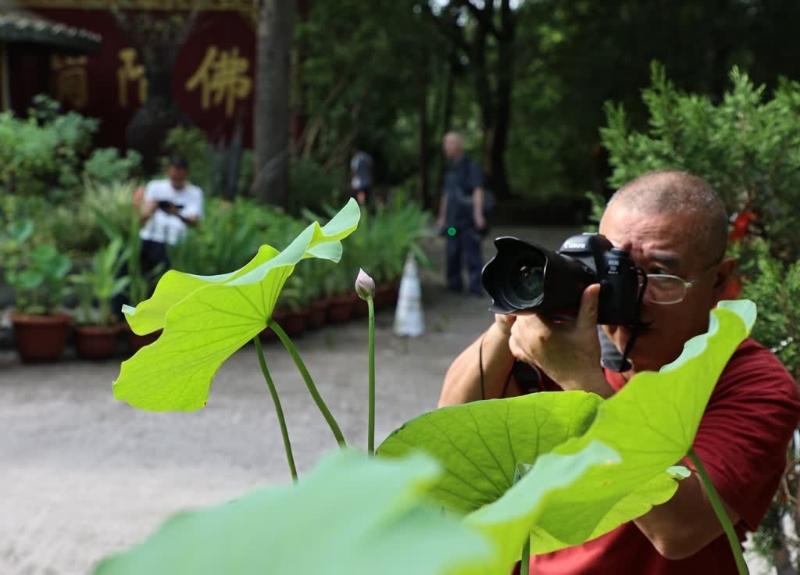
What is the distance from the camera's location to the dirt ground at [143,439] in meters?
3.96

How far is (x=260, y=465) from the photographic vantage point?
15.7 feet

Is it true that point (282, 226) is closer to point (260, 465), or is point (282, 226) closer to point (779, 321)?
point (260, 465)

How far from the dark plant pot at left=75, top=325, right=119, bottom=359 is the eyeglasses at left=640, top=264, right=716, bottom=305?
18.6 feet

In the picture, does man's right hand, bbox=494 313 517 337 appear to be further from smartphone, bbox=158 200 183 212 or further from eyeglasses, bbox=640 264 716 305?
smartphone, bbox=158 200 183 212

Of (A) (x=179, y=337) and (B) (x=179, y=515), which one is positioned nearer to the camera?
(B) (x=179, y=515)

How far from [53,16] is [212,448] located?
10.3m

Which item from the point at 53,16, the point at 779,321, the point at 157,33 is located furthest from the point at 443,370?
the point at 53,16

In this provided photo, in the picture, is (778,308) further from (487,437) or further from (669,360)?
(487,437)

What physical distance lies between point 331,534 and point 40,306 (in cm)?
693

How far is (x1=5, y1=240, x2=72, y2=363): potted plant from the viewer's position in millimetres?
6672

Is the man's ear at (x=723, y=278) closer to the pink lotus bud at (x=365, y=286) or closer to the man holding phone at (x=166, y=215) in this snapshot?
the pink lotus bud at (x=365, y=286)

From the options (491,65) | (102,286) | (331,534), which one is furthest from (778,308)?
(491,65)

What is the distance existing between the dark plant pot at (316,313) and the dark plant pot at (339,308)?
0.41 feet

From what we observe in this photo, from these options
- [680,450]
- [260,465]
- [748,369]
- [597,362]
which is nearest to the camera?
[680,450]
